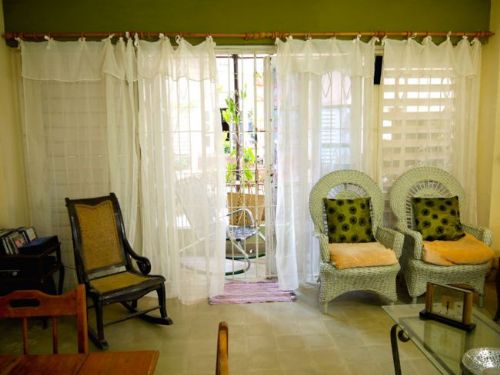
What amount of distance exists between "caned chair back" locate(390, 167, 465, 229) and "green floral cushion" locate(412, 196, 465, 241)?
0.10m

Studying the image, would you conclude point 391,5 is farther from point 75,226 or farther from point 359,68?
point 75,226

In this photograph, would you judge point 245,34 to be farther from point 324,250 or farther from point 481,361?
point 481,361

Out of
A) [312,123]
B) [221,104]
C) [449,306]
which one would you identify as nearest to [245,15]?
[221,104]

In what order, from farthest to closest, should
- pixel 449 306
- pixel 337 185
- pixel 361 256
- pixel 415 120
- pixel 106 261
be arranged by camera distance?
pixel 415 120 → pixel 337 185 → pixel 106 261 → pixel 361 256 → pixel 449 306

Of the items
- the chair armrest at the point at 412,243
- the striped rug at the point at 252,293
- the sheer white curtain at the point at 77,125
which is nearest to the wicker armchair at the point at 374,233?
the chair armrest at the point at 412,243

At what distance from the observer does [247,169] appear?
3801 millimetres

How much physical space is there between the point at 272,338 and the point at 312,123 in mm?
1853

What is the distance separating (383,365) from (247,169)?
206 centimetres

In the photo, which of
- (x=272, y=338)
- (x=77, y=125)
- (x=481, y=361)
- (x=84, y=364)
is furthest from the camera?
(x=77, y=125)

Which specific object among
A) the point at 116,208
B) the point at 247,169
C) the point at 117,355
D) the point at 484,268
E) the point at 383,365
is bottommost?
the point at 383,365

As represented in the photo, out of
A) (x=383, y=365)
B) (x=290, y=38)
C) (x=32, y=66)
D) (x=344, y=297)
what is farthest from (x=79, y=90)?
(x=383, y=365)

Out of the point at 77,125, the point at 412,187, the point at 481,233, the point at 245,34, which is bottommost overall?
the point at 481,233

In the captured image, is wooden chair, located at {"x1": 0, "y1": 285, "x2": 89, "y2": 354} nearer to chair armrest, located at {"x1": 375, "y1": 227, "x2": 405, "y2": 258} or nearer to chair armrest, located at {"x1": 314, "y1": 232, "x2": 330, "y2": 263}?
chair armrest, located at {"x1": 314, "y1": 232, "x2": 330, "y2": 263}

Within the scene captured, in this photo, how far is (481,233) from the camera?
3289 mm
